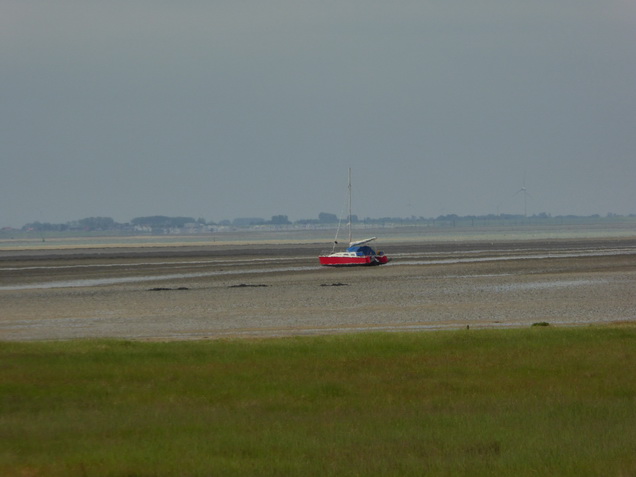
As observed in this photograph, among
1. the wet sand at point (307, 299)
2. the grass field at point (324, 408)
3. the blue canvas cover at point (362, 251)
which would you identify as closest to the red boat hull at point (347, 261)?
the blue canvas cover at point (362, 251)

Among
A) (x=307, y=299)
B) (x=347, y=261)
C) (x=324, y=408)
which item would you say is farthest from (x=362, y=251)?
(x=324, y=408)

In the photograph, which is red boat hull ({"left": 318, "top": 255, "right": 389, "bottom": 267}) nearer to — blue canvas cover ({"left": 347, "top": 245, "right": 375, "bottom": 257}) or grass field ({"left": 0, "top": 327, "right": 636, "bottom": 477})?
blue canvas cover ({"left": 347, "top": 245, "right": 375, "bottom": 257})

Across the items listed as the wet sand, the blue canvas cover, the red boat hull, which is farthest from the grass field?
the blue canvas cover

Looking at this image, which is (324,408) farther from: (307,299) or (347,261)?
(347,261)

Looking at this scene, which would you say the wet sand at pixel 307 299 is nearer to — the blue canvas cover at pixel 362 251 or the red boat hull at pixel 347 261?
the red boat hull at pixel 347 261

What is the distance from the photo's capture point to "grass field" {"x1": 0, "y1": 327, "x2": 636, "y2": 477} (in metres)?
11.7

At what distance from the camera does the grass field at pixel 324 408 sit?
38.5 ft

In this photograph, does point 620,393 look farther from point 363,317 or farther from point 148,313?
point 148,313

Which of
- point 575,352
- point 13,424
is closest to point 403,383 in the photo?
point 575,352

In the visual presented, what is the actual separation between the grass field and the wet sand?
1131 centimetres

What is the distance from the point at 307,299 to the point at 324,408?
3327 centimetres

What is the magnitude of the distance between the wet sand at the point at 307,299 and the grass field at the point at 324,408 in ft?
37.1

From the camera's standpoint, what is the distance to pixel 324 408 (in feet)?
50.8

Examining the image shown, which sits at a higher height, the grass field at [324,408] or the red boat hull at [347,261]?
the grass field at [324,408]
